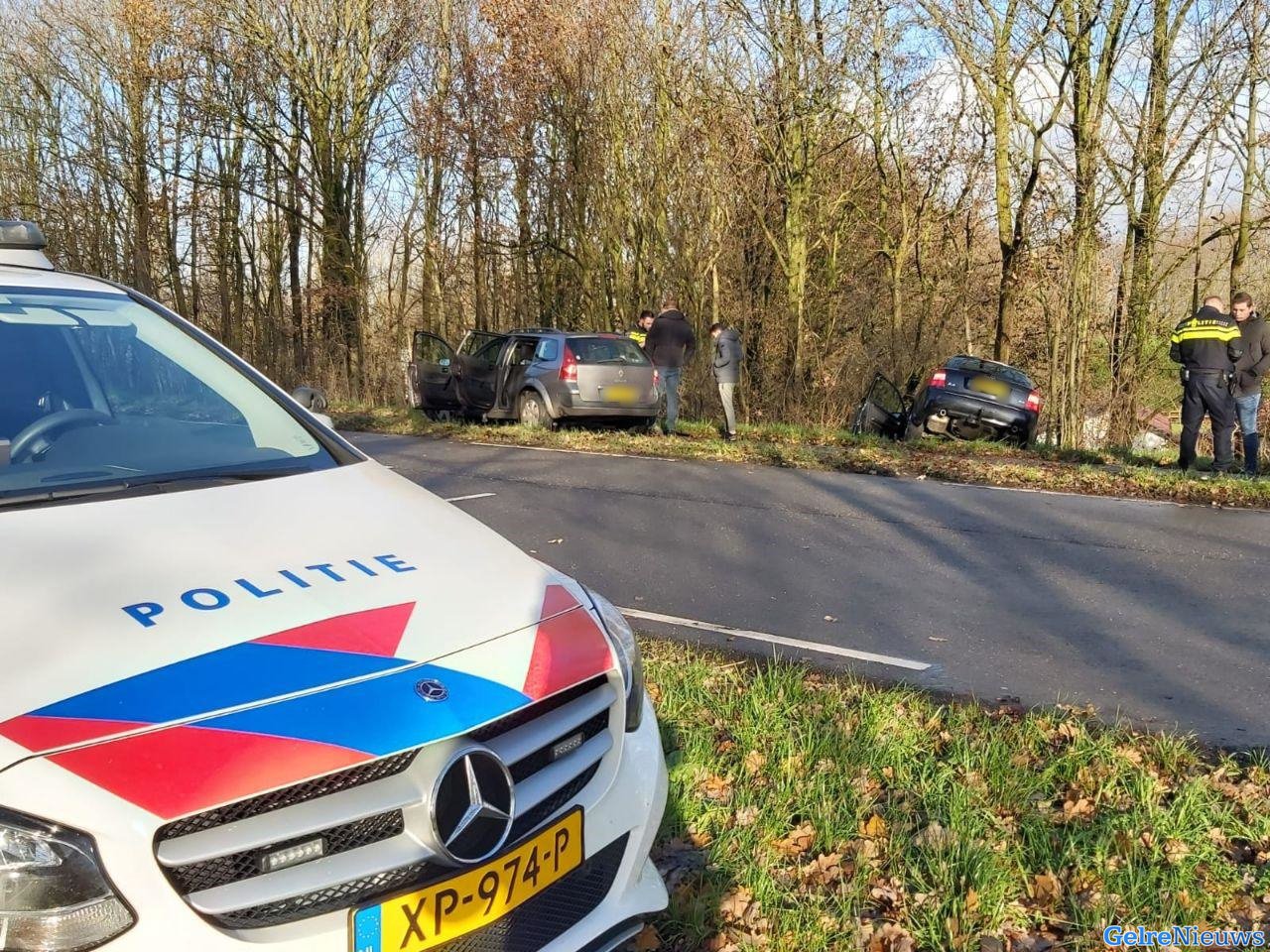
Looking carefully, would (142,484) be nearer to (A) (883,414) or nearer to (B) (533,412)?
(B) (533,412)

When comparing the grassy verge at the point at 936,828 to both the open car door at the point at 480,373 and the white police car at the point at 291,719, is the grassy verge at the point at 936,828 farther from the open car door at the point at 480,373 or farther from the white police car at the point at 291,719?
the open car door at the point at 480,373

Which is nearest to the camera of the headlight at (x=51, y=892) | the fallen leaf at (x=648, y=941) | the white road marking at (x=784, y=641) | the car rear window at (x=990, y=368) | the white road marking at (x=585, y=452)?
the headlight at (x=51, y=892)

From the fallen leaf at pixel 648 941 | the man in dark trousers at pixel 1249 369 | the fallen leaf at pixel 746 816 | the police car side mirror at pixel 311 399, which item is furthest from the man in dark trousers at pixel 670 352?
the fallen leaf at pixel 648 941


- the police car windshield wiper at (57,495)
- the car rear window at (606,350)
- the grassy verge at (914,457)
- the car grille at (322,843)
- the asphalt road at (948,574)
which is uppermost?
the car rear window at (606,350)

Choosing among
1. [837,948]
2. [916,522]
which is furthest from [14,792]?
[916,522]

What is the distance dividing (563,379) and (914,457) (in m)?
5.40

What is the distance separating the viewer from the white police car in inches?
61.2

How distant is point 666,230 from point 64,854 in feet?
72.0

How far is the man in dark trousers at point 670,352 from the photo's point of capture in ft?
50.9

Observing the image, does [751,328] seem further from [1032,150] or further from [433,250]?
[433,250]

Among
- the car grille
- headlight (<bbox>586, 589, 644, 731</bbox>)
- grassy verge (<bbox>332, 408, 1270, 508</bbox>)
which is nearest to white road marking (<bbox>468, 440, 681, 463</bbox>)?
grassy verge (<bbox>332, 408, 1270, 508</bbox>)

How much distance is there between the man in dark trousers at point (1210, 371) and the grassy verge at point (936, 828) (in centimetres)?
876

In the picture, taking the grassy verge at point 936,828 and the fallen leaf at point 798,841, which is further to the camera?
the fallen leaf at point 798,841

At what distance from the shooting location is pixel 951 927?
2.88 meters
